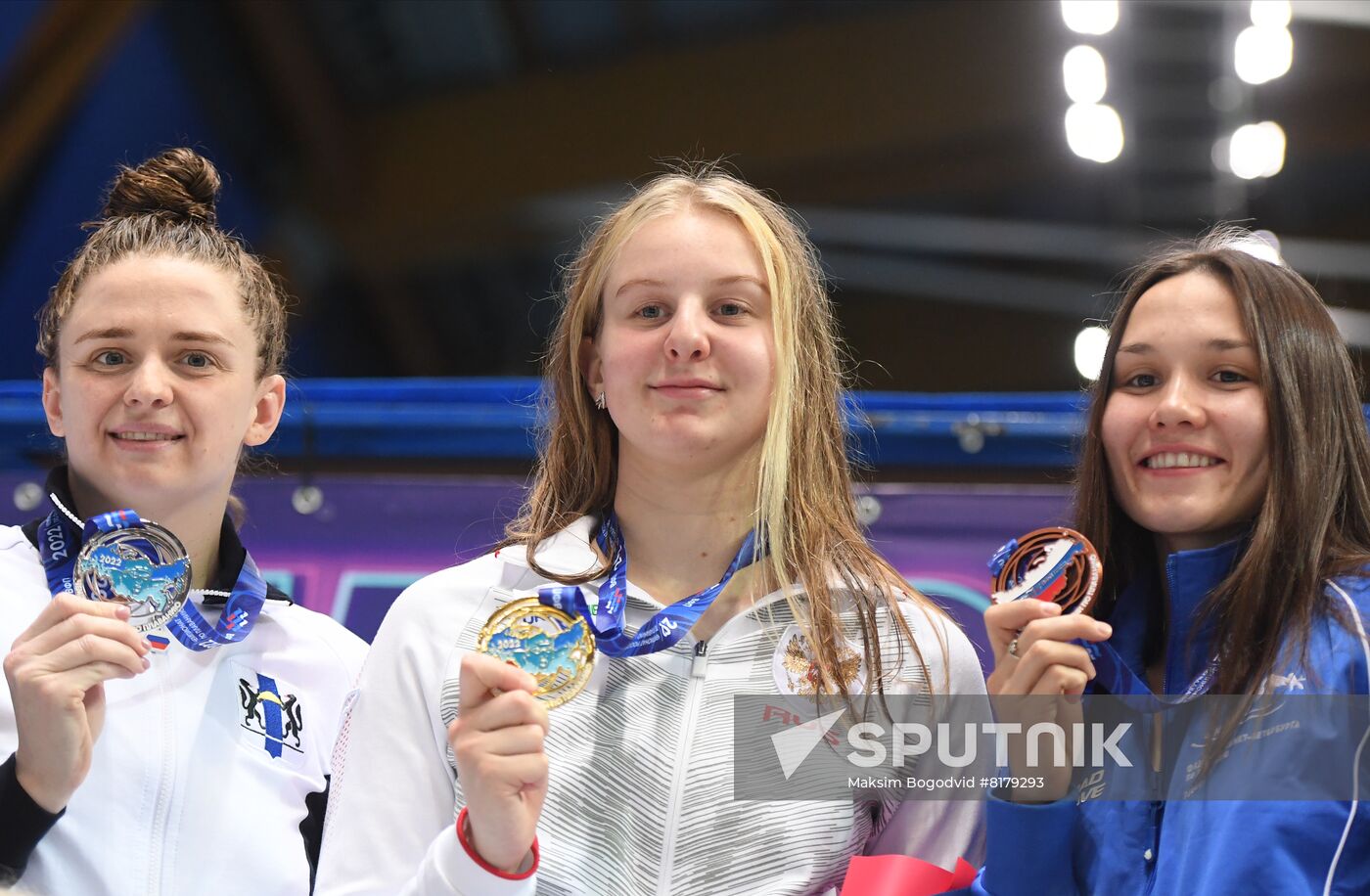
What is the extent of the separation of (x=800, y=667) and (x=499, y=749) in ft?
1.83

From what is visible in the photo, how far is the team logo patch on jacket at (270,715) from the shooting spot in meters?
2.42

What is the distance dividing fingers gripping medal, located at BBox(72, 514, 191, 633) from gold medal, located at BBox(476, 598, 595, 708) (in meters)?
0.58

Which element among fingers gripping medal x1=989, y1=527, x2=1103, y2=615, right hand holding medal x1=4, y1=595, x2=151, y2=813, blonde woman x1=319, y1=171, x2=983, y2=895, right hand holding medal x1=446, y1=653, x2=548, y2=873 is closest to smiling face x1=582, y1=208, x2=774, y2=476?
blonde woman x1=319, y1=171, x2=983, y2=895

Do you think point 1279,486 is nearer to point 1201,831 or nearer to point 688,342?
point 1201,831

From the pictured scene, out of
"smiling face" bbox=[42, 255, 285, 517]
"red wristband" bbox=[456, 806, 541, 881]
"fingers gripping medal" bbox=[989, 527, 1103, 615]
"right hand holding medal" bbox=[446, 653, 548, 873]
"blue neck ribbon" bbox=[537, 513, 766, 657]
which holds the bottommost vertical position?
"red wristband" bbox=[456, 806, 541, 881]

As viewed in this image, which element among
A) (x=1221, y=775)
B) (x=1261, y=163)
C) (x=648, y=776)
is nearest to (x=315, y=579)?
(x=648, y=776)

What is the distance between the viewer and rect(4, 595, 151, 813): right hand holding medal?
2004mm

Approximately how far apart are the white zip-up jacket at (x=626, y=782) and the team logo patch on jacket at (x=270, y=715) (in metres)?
0.30

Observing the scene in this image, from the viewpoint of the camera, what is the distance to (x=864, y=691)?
217cm

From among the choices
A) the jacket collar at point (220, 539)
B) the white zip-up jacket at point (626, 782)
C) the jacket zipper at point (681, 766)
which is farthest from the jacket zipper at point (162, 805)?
the jacket zipper at point (681, 766)

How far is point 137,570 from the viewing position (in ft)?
7.35

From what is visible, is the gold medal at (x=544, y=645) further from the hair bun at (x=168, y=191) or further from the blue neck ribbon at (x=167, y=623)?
the hair bun at (x=168, y=191)

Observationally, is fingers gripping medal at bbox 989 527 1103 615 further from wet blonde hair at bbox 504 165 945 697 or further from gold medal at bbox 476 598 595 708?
gold medal at bbox 476 598 595 708

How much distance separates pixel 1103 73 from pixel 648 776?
172 inches
